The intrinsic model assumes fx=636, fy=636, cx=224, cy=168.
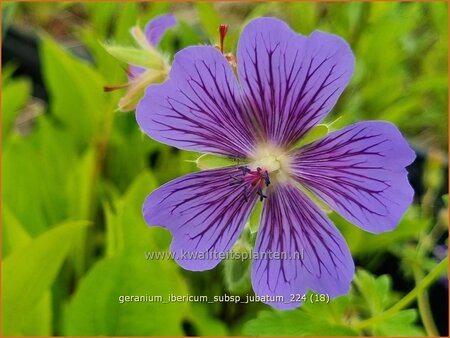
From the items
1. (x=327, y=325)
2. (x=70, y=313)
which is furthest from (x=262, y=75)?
(x=70, y=313)

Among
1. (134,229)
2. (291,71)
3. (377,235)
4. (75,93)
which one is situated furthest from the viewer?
(75,93)

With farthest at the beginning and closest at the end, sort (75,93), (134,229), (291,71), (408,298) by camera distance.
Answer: (75,93), (134,229), (408,298), (291,71)

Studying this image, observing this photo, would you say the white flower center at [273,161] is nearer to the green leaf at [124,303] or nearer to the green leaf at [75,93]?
the green leaf at [124,303]

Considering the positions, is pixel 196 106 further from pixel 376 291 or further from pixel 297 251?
pixel 376 291

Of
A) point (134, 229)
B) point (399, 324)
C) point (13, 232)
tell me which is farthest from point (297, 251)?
point (13, 232)

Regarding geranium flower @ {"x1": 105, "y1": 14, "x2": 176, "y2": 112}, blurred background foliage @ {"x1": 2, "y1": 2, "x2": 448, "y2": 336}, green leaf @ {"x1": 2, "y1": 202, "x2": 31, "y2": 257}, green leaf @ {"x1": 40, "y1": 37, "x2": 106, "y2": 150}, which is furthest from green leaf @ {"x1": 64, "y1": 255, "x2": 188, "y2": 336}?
green leaf @ {"x1": 40, "y1": 37, "x2": 106, "y2": 150}

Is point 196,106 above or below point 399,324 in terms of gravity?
above

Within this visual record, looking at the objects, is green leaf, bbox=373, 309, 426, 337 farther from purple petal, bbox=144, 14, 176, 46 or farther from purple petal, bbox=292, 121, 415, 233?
purple petal, bbox=144, 14, 176, 46
